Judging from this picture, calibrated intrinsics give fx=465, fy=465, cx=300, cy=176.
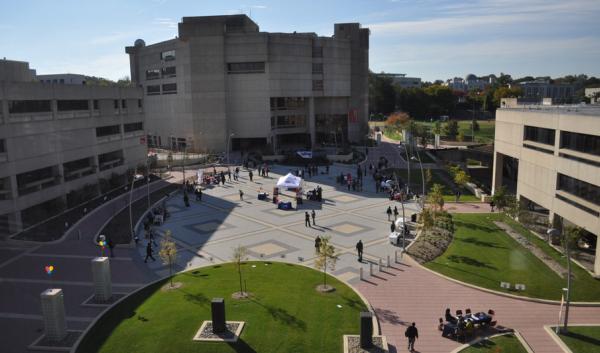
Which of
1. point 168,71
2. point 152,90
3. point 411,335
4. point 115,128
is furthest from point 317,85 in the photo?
point 411,335

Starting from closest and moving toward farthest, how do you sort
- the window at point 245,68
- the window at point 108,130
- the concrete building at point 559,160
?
1. the concrete building at point 559,160
2. the window at point 108,130
3. the window at point 245,68

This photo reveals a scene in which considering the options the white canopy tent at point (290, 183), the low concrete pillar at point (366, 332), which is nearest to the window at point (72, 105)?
the white canopy tent at point (290, 183)

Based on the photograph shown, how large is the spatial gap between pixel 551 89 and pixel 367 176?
163m

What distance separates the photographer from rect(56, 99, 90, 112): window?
1759 inches

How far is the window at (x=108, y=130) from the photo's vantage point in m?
51.6

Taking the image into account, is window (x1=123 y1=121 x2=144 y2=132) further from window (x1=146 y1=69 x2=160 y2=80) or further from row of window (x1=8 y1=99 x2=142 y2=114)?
window (x1=146 y1=69 x2=160 y2=80)

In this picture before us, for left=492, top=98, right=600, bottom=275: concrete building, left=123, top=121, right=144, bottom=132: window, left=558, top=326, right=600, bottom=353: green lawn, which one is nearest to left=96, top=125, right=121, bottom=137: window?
left=123, top=121, right=144, bottom=132: window

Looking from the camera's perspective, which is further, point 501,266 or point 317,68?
point 317,68

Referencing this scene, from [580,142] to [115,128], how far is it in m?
47.2

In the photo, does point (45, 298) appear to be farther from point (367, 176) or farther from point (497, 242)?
point (367, 176)

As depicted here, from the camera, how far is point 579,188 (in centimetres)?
3148

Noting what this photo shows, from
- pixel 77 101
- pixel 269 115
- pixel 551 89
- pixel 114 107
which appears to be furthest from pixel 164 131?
pixel 551 89

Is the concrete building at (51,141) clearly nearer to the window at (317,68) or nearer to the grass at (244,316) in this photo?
the grass at (244,316)

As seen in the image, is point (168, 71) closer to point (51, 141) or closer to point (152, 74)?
point (152, 74)
